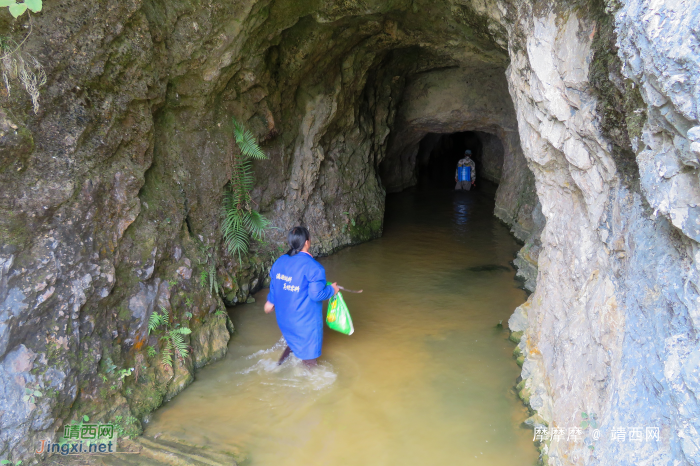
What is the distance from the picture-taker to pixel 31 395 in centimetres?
303

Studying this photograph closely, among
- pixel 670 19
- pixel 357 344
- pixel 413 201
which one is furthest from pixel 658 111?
pixel 413 201

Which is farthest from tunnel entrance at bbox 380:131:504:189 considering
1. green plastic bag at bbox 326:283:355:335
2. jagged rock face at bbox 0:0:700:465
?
green plastic bag at bbox 326:283:355:335

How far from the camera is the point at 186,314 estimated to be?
14.9 ft

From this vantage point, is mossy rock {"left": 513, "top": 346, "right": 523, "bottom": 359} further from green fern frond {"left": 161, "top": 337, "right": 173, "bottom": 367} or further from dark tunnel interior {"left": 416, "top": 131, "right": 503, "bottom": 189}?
dark tunnel interior {"left": 416, "top": 131, "right": 503, "bottom": 189}

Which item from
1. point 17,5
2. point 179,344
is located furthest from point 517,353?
point 17,5

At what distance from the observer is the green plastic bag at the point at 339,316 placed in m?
4.51

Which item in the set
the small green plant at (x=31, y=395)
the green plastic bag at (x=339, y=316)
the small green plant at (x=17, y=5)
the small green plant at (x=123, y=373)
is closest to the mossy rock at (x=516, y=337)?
the green plastic bag at (x=339, y=316)

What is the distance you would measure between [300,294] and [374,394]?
1.21 metres

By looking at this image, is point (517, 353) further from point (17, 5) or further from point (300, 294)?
point (17, 5)

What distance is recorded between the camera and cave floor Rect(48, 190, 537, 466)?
3.47 metres

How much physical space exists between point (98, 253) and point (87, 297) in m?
0.38

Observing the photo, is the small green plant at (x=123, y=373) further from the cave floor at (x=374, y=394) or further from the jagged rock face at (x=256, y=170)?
the cave floor at (x=374, y=394)

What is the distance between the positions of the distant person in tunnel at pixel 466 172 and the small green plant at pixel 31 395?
12745 millimetres

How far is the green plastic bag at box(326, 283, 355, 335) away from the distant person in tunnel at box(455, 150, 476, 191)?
10.5 meters
